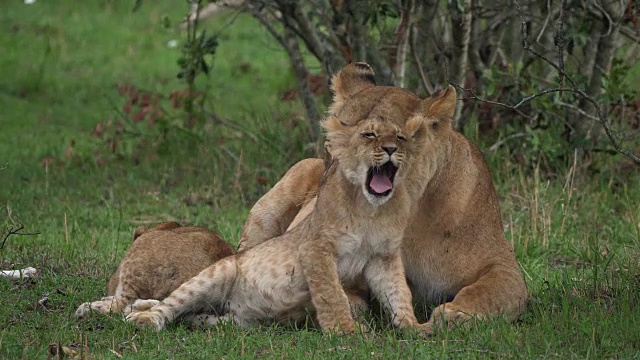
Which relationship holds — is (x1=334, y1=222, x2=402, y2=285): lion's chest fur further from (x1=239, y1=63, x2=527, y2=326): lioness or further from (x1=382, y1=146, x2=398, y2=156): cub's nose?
(x1=382, y1=146, x2=398, y2=156): cub's nose

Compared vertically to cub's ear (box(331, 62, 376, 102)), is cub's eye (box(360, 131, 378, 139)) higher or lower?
Result: lower

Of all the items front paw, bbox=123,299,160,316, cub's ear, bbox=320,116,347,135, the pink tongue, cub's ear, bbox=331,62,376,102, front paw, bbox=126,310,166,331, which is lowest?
front paw, bbox=123,299,160,316

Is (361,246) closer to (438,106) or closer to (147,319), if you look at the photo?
(438,106)

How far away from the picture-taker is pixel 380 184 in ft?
18.2

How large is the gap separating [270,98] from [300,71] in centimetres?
395

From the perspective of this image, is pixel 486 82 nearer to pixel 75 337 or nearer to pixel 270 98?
pixel 75 337

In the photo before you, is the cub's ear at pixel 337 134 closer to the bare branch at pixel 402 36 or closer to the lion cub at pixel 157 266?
the lion cub at pixel 157 266

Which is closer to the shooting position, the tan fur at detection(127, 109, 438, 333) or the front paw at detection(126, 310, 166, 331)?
the tan fur at detection(127, 109, 438, 333)

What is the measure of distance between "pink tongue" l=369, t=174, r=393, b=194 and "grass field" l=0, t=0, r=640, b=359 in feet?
2.09

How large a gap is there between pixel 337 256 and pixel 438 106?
32.9 inches

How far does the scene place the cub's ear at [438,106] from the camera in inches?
229

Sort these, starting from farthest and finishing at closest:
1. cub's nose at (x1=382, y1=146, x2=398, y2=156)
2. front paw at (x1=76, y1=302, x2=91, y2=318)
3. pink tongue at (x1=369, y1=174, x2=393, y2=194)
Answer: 1. front paw at (x1=76, y1=302, x2=91, y2=318)
2. pink tongue at (x1=369, y1=174, x2=393, y2=194)
3. cub's nose at (x1=382, y1=146, x2=398, y2=156)

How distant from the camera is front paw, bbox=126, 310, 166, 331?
5.77 metres

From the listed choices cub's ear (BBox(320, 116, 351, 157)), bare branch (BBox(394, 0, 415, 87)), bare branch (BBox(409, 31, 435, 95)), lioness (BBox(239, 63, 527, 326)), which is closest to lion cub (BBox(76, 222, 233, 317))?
lioness (BBox(239, 63, 527, 326))
